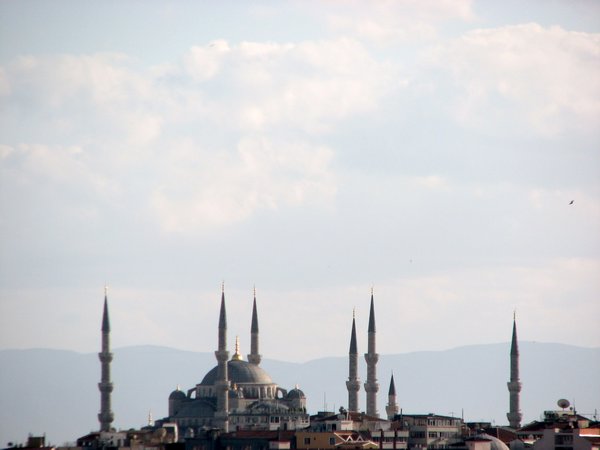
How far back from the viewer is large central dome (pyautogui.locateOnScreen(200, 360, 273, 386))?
14138 centimetres

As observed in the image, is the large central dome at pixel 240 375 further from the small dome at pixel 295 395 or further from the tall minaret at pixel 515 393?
the tall minaret at pixel 515 393

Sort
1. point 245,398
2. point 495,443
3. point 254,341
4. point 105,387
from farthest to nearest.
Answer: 1. point 254,341
2. point 245,398
3. point 105,387
4. point 495,443

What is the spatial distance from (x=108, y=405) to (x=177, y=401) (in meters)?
10.0

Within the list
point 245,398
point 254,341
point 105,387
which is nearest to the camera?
point 105,387

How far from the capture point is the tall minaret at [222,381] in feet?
437

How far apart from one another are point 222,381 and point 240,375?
623cm

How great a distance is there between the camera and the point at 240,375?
5581 inches

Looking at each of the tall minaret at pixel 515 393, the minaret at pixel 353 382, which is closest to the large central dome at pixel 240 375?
the minaret at pixel 353 382

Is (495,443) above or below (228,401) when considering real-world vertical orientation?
below

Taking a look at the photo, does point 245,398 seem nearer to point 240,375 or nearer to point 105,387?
point 240,375

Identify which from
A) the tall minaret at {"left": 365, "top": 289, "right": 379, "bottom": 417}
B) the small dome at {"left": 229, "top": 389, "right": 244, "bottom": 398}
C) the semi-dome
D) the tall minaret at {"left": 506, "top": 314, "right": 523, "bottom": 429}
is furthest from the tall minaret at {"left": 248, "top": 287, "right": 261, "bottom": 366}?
the semi-dome

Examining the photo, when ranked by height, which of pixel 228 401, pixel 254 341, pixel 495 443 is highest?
pixel 254 341

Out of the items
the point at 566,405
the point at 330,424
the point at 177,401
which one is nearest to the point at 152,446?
the point at 330,424

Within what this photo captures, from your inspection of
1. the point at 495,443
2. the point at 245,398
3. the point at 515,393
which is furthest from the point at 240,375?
the point at 495,443
